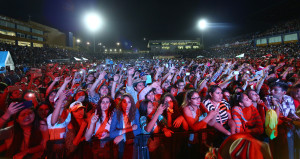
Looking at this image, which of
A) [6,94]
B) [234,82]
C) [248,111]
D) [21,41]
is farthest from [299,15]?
[21,41]

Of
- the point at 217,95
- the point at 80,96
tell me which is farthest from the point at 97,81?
the point at 217,95

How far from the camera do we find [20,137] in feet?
8.42

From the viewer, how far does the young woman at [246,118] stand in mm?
2953

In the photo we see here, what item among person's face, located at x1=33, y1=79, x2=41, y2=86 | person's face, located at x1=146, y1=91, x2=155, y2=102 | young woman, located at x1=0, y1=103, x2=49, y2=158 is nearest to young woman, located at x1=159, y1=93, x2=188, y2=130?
person's face, located at x1=146, y1=91, x2=155, y2=102

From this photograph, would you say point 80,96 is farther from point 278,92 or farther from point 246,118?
point 278,92

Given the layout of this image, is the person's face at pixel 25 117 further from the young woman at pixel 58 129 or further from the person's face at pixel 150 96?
the person's face at pixel 150 96

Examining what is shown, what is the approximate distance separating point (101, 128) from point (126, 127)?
1.38ft

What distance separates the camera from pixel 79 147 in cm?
272

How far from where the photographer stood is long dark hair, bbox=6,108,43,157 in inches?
98.5

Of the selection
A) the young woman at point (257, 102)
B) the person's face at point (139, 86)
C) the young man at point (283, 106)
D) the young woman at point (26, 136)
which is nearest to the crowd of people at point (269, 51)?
the young man at point (283, 106)

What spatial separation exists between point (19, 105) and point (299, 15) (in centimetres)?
6026

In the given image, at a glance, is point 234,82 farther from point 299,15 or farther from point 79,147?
point 299,15

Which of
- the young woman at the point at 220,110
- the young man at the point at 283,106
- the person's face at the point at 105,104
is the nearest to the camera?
the young man at the point at 283,106

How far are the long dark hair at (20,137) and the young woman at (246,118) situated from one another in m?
3.26
